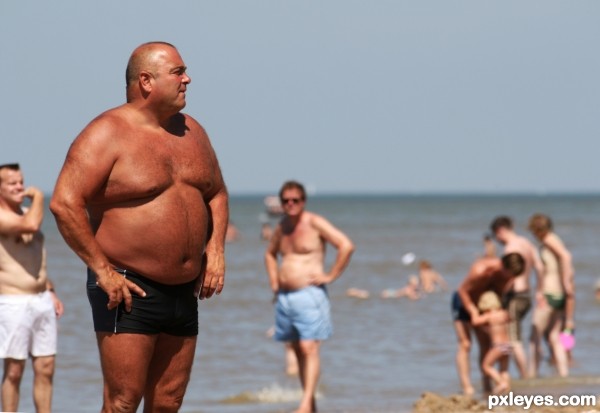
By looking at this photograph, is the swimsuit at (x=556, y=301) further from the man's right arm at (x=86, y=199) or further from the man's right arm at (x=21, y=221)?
the man's right arm at (x=86, y=199)

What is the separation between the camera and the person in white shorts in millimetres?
7145

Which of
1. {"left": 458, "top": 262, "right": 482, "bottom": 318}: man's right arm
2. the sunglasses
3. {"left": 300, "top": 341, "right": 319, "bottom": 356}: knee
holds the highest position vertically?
the sunglasses

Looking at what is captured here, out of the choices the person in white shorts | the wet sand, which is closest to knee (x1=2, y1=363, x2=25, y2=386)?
the person in white shorts

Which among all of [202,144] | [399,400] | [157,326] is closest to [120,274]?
[157,326]

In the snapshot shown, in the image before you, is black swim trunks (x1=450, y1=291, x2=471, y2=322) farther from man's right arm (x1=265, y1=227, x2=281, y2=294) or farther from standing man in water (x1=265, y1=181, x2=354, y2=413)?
man's right arm (x1=265, y1=227, x2=281, y2=294)

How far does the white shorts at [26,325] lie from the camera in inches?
281

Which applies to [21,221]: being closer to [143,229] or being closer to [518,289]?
[143,229]

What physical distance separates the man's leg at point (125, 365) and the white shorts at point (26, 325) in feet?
9.04

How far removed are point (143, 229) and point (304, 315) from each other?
398 cm

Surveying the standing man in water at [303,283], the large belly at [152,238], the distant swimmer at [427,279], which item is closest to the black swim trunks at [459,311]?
the standing man in water at [303,283]

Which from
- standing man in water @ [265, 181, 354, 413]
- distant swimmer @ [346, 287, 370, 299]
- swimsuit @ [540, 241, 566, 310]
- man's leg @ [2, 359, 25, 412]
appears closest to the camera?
man's leg @ [2, 359, 25, 412]

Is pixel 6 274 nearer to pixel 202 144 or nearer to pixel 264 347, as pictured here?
pixel 202 144

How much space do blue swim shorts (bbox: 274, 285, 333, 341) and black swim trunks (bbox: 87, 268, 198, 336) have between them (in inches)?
148

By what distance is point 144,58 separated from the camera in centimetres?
456
